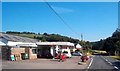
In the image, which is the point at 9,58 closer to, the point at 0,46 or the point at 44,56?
the point at 0,46

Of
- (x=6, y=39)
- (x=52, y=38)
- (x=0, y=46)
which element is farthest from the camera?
(x=52, y=38)

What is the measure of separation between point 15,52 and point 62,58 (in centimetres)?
774

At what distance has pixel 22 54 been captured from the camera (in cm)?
5031

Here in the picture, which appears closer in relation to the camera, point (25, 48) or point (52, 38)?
point (25, 48)

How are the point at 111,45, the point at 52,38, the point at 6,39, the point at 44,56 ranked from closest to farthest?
the point at 6,39 < the point at 44,56 < the point at 111,45 < the point at 52,38

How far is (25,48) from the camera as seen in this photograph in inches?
2069

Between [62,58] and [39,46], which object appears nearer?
[62,58]

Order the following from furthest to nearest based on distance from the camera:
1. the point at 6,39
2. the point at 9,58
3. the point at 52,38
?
the point at 52,38 < the point at 6,39 < the point at 9,58

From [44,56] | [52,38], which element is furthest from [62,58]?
[52,38]

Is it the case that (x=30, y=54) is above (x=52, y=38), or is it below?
below

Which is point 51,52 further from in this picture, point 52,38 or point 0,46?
point 52,38

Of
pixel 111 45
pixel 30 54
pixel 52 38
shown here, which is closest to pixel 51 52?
pixel 30 54

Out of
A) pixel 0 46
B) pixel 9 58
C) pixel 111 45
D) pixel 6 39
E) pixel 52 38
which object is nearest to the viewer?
pixel 9 58

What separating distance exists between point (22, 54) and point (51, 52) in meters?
11.6
